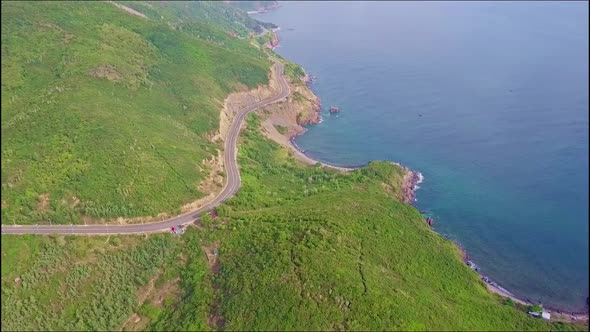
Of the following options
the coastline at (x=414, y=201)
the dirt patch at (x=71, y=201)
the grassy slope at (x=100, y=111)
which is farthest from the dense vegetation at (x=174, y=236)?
the coastline at (x=414, y=201)

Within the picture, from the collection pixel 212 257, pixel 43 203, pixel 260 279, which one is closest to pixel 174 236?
pixel 212 257

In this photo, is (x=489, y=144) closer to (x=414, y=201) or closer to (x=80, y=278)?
(x=414, y=201)

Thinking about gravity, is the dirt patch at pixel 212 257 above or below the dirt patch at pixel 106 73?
below

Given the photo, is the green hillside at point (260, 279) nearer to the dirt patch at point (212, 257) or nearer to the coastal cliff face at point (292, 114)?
the dirt patch at point (212, 257)

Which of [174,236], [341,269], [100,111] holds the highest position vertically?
[100,111]

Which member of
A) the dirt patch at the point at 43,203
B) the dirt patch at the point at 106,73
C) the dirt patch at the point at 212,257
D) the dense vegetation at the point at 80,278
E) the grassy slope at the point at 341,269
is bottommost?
the dense vegetation at the point at 80,278
